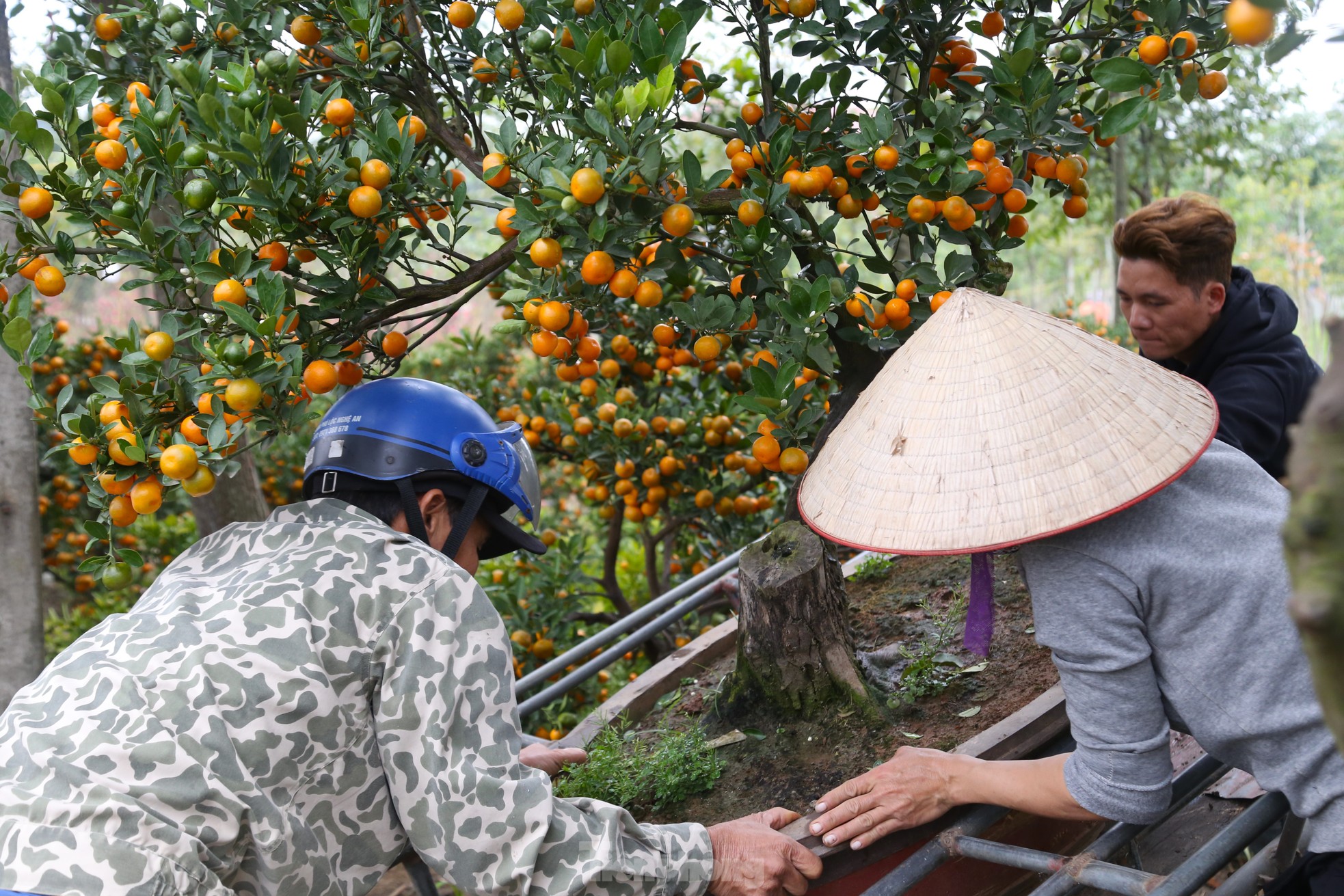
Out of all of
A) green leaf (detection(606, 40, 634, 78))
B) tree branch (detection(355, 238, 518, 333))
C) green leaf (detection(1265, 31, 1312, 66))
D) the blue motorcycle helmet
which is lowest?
the blue motorcycle helmet

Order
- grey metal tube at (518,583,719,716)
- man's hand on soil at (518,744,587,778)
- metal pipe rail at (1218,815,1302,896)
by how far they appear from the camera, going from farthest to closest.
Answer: grey metal tube at (518,583,719,716) < man's hand on soil at (518,744,587,778) < metal pipe rail at (1218,815,1302,896)

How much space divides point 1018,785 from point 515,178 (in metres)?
1.49

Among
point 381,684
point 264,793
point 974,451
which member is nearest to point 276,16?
point 381,684

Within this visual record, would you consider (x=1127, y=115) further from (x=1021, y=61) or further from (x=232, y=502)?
(x=232, y=502)

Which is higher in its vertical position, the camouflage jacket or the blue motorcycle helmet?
the blue motorcycle helmet

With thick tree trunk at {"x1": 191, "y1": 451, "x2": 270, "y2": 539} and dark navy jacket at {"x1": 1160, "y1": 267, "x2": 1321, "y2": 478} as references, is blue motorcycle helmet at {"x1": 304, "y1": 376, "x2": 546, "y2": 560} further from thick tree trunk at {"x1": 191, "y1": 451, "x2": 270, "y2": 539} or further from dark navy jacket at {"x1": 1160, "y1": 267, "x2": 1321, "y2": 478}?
thick tree trunk at {"x1": 191, "y1": 451, "x2": 270, "y2": 539}

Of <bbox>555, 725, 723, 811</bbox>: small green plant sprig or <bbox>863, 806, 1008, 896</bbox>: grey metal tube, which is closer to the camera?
<bbox>863, 806, 1008, 896</bbox>: grey metal tube

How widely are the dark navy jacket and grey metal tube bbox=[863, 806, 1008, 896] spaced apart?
108cm

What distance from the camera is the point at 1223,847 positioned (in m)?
1.53

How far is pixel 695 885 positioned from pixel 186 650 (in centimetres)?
98

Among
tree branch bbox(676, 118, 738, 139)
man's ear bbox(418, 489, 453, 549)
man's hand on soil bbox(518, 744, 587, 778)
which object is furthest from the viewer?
man's hand on soil bbox(518, 744, 587, 778)

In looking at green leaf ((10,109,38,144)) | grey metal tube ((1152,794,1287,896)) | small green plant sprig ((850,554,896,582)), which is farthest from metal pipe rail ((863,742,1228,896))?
green leaf ((10,109,38,144))

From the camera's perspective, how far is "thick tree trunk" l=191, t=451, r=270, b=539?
3715mm

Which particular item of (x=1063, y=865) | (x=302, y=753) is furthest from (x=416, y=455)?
(x=1063, y=865)
